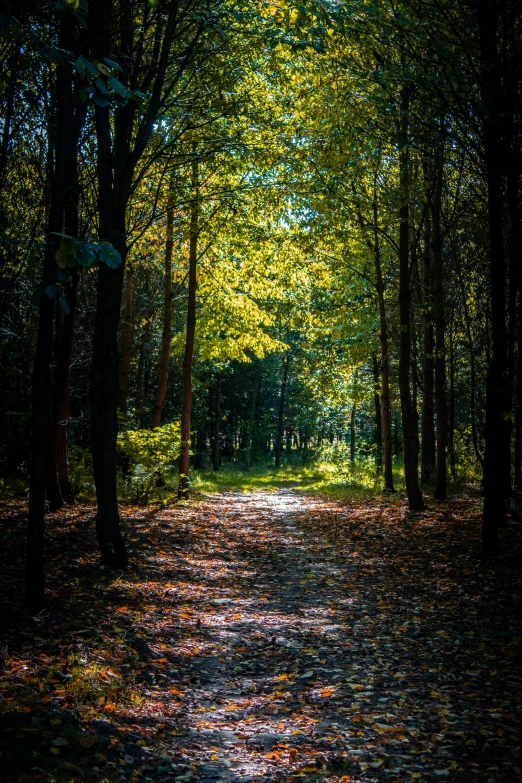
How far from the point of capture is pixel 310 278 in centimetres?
1720

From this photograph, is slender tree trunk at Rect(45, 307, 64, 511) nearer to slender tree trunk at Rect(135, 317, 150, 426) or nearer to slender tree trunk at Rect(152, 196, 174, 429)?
slender tree trunk at Rect(152, 196, 174, 429)

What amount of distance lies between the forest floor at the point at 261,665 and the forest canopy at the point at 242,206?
0.80m

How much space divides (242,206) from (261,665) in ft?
31.7

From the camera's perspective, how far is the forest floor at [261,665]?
3.57m

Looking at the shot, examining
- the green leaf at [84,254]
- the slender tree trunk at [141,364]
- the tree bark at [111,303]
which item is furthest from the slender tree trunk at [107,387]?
the slender tree trunk at [141,364]

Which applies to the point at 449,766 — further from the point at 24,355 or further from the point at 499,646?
the point at 24,355

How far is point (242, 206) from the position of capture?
12.6 metres

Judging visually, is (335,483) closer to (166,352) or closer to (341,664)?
(166,352)

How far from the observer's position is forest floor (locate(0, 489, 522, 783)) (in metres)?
3.57

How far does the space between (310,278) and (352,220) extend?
2.79 m

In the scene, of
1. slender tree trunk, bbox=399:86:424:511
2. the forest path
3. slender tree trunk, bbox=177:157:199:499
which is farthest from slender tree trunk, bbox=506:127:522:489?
slender tree trunk, bbox=177:157:199:499

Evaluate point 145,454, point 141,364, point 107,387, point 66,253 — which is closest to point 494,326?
point 107,387

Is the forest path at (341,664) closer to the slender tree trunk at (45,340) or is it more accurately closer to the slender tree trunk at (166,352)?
the slender tree trunk at (45,340)

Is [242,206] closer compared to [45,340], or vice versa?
[45,340]
